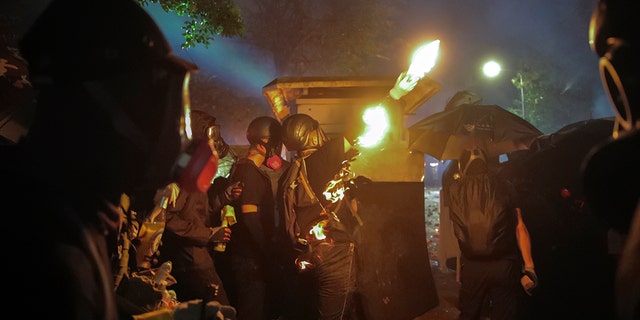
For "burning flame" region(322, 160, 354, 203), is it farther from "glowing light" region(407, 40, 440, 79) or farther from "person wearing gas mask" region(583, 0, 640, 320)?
"person wearing gas mask" region(583, 0, 640, 320)

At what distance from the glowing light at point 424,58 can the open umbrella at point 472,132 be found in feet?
10.5

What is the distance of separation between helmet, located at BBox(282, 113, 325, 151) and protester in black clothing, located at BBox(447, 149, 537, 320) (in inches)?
94.6

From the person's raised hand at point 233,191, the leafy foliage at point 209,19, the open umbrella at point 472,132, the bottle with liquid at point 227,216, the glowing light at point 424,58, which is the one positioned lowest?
the bottle with liquid at point 227,216

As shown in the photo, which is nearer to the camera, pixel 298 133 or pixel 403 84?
pixel 403 84

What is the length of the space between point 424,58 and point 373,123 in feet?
4.64

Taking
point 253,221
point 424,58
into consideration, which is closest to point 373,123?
point 424,58

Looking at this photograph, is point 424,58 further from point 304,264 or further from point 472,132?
point 472,132

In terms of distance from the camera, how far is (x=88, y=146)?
1.92m

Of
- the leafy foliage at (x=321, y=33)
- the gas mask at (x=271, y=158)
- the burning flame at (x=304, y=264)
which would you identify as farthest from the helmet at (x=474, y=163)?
the leafy foliage at (x=321, y=33)

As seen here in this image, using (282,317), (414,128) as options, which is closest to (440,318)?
(282,317)

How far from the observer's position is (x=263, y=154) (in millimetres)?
6801

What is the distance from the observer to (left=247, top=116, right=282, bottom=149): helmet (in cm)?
671

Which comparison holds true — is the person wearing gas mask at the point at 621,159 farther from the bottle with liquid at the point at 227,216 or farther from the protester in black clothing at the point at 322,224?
the bottle with liquid at the point at 227,216

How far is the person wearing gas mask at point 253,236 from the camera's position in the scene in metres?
6.34
